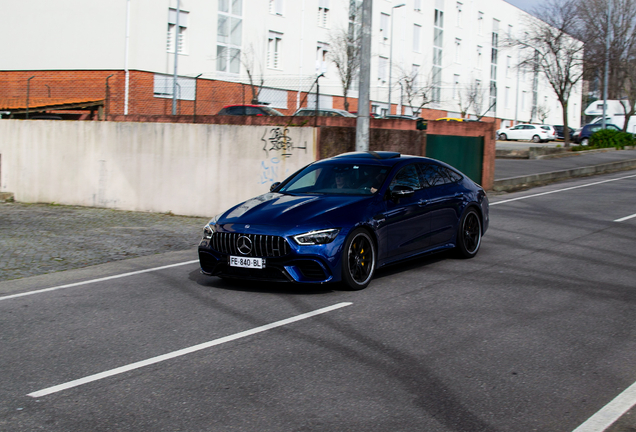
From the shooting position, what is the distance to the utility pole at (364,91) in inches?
530

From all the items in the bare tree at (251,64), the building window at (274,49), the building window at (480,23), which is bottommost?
the bare tree at (251,64)

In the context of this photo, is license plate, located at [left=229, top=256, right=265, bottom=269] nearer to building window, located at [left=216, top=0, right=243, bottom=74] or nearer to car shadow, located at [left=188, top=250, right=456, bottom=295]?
car shadow, located at [left=188, top=250, right=456, bottom=295]

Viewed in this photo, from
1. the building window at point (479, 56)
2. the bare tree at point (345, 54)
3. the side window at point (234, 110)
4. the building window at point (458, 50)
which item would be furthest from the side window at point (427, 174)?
the building window at point (479, 56)

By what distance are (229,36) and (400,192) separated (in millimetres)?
35044

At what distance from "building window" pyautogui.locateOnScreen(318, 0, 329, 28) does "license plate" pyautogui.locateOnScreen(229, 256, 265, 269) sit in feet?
138

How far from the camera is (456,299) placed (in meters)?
7.26

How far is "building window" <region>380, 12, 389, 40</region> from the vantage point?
176ft

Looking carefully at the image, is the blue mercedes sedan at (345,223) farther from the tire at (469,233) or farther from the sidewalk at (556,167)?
the sidewalk at (556,167)

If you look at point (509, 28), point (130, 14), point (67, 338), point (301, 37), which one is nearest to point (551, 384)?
point (67, 338)

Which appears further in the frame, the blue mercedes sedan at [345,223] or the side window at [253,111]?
the side window at [253,111]

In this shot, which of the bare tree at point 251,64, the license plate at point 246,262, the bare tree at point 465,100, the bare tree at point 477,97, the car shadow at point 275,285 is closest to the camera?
the license plate at point 246,262

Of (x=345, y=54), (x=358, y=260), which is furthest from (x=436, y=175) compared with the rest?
(x=345, y=54)

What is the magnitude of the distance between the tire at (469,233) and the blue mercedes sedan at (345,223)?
0.01 m

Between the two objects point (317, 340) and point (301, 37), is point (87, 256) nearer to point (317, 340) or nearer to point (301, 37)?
point (317, 340)
